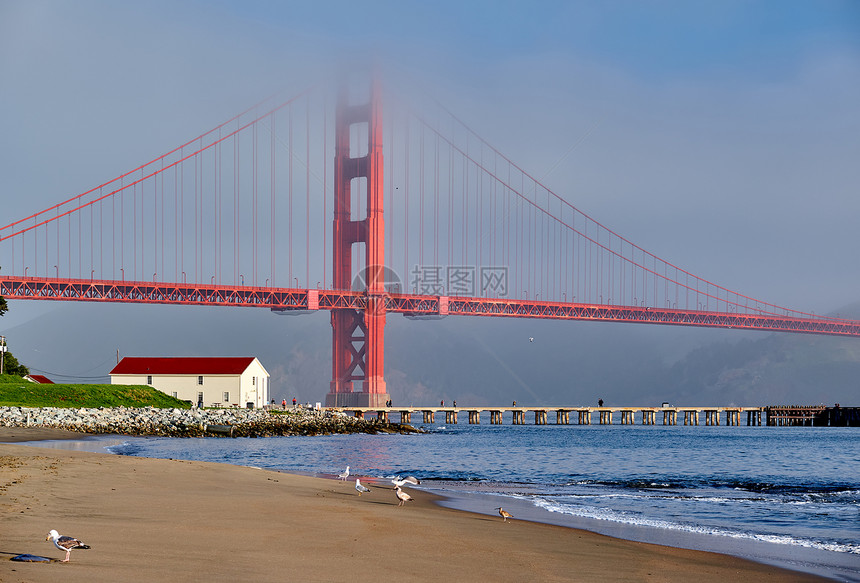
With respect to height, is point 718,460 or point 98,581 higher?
point 98,581

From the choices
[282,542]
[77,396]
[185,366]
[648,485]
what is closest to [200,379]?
[185,366]

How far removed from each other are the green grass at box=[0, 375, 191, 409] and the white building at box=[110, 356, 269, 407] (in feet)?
20.7

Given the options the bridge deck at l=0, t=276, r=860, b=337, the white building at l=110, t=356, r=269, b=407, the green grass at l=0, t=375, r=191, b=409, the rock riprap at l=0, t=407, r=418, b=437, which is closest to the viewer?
the rock riprap at l=0, t=407, r=418, b=437

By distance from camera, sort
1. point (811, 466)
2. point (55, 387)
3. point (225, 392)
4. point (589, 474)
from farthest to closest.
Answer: point (225, 392), point (55, 387), point (811, 466), point (589, 474)

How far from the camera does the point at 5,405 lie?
45281 mm

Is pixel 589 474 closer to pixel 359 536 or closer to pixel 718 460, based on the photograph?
pixel 718 460

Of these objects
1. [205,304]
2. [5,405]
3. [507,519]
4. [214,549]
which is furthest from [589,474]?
[205,304]

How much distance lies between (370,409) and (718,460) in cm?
5048

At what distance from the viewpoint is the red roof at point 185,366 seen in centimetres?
6956

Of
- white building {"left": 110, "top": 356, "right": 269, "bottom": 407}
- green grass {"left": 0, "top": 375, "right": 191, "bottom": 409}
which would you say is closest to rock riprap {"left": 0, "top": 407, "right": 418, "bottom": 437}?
green grass {"left": 0, "top": 375, "right": 191, "bottom": 409}

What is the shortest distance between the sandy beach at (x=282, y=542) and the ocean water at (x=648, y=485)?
1778 millimetres

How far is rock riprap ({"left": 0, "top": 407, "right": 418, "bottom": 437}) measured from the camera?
4097 cm

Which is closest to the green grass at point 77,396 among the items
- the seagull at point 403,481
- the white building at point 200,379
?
the white building at point 200,379

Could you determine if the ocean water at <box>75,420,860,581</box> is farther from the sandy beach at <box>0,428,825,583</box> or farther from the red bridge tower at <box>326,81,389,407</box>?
the red bridge tower at <box>326,81,389,407</box>
